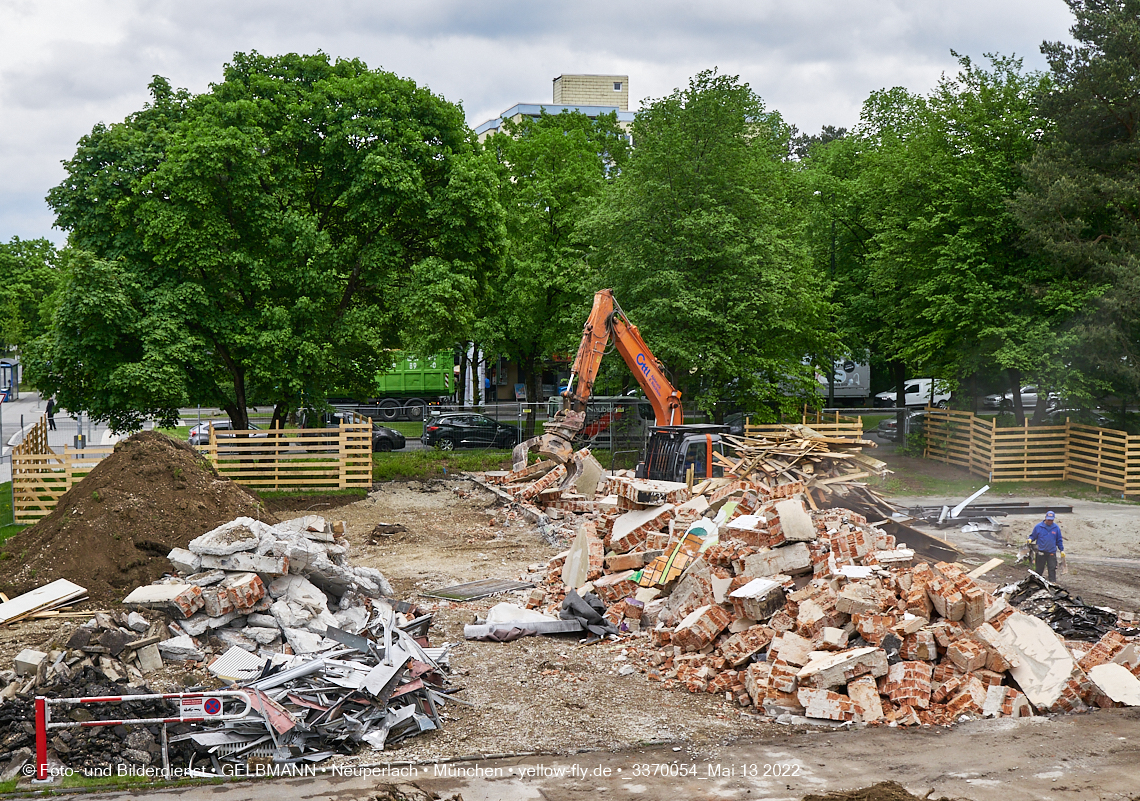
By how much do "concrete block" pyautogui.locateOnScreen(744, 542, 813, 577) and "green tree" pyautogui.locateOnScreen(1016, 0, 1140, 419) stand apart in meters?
15.6

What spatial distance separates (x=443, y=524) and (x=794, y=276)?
1335 centimetres

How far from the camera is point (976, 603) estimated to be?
9656 mm

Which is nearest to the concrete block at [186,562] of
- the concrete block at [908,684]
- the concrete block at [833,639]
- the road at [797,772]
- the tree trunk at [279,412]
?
the road at [797,772]

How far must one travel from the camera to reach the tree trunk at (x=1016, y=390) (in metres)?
25.6

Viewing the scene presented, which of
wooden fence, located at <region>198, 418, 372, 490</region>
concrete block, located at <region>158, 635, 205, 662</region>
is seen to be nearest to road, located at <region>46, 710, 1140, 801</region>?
concrete block, located at <region>158, 635, 205, 662</region>

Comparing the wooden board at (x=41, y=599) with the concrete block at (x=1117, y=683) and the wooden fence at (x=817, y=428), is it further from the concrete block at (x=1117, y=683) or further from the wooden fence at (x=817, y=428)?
the wooden fence at (x=817, y=428)

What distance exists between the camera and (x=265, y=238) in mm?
22391

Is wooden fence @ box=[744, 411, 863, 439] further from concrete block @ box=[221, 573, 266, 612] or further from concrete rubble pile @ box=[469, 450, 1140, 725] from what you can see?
concrete block @ box=[221, 573, 266, 612]

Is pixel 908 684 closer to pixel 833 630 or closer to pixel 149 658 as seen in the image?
pixel 833 630

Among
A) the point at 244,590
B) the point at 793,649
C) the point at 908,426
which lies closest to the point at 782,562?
the point at 793,649

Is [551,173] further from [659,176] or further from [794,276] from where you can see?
[794,276]

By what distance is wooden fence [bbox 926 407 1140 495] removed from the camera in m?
22.9

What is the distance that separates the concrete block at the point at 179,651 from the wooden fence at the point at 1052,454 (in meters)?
21.7

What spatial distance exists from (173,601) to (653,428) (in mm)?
12266
